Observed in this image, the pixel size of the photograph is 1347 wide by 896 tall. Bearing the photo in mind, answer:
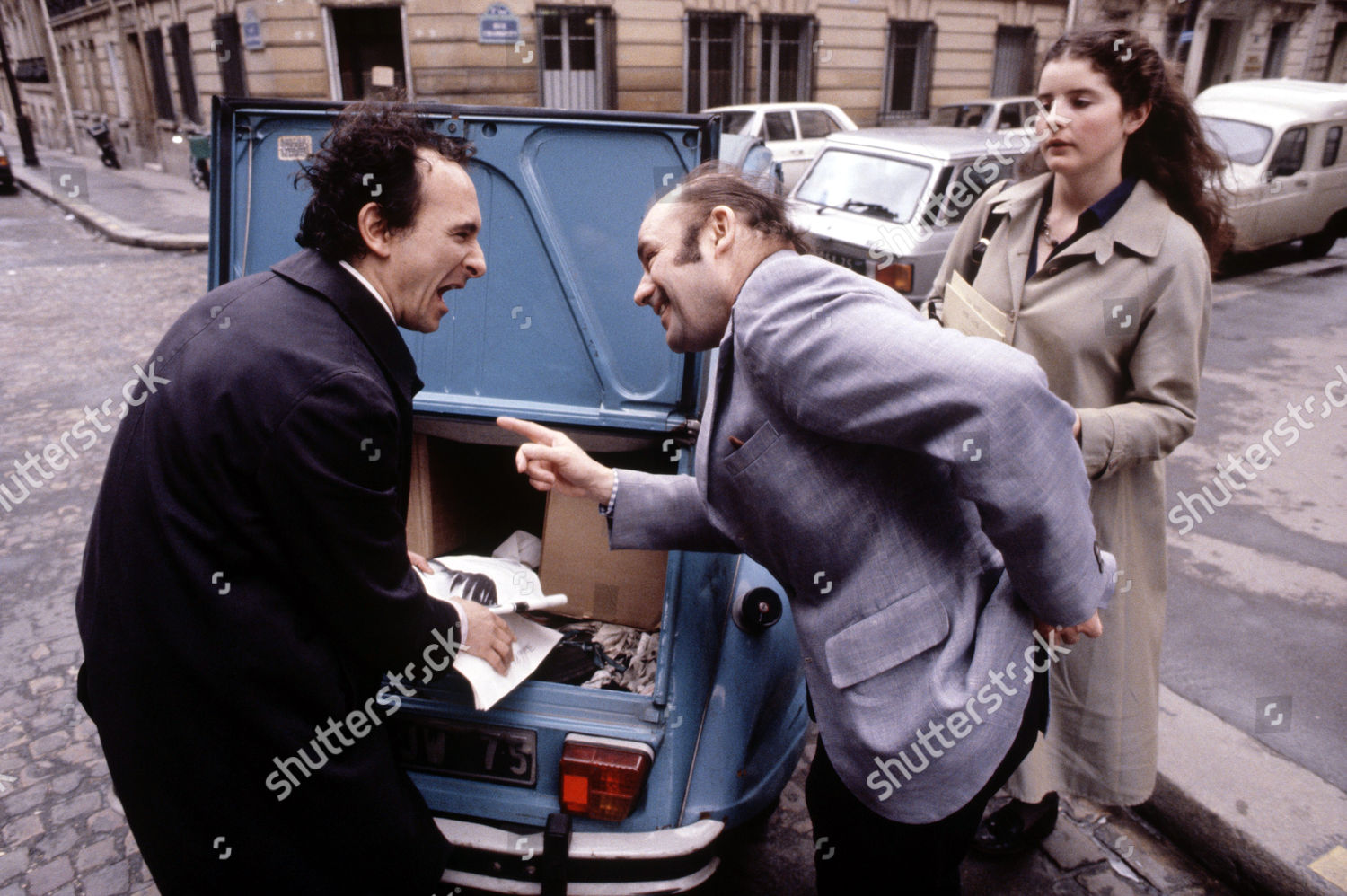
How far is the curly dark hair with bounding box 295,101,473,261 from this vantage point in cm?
164

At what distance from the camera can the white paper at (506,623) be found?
1.92 metres

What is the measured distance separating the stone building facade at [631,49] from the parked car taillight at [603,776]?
37.3 feet

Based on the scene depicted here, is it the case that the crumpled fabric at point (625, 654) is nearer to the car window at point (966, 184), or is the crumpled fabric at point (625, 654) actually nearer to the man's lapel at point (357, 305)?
the man's lapel at point (357, 305)

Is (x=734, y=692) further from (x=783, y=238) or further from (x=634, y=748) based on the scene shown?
(x=783, y=238)

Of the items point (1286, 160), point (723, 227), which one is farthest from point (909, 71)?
point (723, 227)

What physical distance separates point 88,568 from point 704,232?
134 centimetres

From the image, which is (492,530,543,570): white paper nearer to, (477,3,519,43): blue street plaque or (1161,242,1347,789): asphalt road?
(1161,242,1347,789): asphalt road

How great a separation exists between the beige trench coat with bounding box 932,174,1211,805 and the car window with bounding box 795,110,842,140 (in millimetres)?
12862

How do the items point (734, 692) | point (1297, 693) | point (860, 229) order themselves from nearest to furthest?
point (734, 692)
point (1297, 693)
point (860, 229)

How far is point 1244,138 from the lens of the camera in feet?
33.1

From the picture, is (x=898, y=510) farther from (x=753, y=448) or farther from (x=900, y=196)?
(x=900, y=196)

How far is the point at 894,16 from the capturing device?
19.0m

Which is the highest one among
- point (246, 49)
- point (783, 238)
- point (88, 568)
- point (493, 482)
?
point (246, 49)

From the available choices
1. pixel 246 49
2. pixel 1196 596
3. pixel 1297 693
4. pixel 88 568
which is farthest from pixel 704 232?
pixel 246 49
